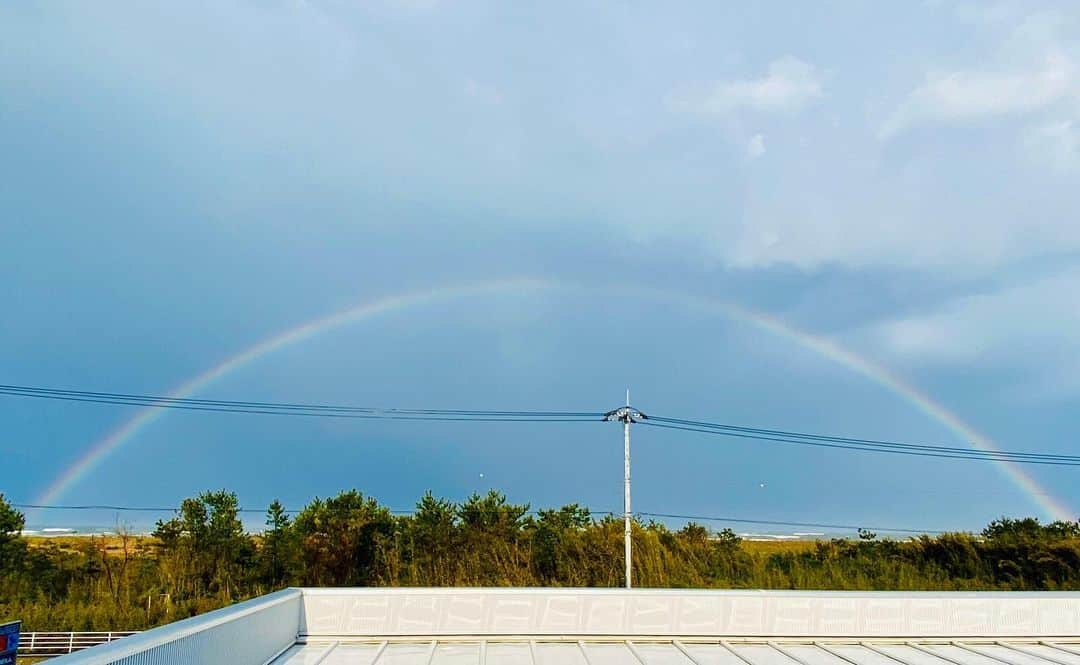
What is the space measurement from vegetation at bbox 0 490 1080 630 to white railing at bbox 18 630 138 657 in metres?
0.46

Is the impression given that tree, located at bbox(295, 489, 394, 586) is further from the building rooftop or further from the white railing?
the building rooftop

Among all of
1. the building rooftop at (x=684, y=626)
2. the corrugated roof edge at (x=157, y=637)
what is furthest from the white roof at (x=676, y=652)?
the corrugated roof edge at (x=157, y=637)

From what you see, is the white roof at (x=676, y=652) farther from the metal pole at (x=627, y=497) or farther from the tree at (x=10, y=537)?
the tree at (x=10, y=537)

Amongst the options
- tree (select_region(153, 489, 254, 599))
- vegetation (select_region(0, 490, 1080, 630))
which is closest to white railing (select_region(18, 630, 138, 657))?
vegetation (select_region(0, 490, 1080, 630))

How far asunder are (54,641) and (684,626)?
10.4 metres

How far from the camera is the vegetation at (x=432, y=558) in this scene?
13266 mm

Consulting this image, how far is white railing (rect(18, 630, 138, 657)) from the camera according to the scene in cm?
1248

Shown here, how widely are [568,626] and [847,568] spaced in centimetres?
804

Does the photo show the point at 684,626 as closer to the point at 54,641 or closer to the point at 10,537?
the point at 54,641

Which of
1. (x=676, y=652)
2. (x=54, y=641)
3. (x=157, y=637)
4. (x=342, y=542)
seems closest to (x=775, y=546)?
(x=342, y=542)

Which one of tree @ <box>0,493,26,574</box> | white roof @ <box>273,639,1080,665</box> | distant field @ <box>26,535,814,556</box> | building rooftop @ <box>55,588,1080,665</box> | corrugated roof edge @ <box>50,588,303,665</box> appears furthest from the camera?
tree @ <box>0,493,26,574</box>

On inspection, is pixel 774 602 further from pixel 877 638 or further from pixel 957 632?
pixel 957 632

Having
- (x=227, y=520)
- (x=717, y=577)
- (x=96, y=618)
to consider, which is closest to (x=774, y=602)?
→ (x=717, y=577)

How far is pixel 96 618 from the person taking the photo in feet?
43.8
